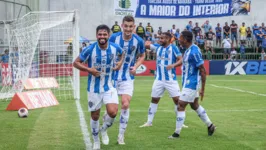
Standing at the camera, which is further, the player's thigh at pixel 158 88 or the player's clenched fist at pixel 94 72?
the player's thigh at pixel 158 88

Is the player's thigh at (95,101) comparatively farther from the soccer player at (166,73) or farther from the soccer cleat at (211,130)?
the soccer player at (166,73)

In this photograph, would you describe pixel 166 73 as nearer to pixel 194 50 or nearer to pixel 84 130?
pixel 194 50

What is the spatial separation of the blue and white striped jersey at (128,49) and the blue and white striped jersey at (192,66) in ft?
3.13

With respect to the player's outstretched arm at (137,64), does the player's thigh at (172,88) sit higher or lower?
lower

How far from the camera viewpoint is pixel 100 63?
8.22 m

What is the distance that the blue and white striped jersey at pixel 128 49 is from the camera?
Result: 970 centimetres

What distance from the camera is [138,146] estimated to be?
854cm

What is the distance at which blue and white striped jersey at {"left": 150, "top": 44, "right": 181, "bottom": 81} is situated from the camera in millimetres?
11172

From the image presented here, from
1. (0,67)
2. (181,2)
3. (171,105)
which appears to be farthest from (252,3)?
(171,105)

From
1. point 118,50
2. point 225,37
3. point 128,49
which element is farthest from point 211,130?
point 225,37

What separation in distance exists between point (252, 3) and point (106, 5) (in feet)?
44.3

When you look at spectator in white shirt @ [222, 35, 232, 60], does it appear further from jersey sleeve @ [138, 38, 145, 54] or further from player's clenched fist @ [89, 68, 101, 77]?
player's clenched fist @ [89, 68, 101, 77]

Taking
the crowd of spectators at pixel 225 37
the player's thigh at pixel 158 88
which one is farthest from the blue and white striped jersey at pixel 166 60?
the crowd of spectators at pixel 225 37

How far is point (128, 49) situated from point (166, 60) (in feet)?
5.80
